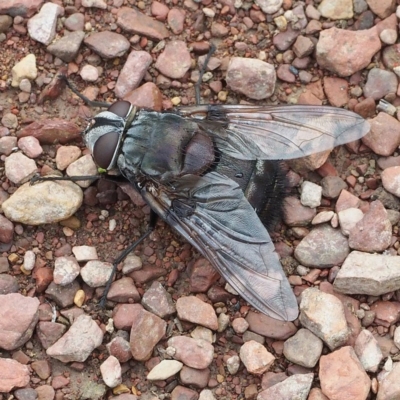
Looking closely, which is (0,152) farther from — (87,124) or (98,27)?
(98,27)

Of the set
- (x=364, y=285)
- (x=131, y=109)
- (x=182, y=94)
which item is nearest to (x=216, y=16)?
(x=182, y=94)

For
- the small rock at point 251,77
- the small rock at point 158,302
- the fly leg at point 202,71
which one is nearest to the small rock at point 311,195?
the small rock at point 251,77

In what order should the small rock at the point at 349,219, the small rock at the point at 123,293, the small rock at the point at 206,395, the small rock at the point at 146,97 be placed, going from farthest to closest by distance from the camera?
the small rock at the point at 146,97 → the small rock at the point at 349,219 → the small rock at the point at 123,293 → the small rock at the point at 206,395

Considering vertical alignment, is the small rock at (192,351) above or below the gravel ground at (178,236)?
below

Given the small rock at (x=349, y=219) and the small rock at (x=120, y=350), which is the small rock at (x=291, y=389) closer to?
the small rock at (x=120, y=350)

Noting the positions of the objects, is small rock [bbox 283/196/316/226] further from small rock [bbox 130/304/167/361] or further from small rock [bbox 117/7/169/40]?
small rock [bbox 117/7/169/40]

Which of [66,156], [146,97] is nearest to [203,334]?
[66,156]

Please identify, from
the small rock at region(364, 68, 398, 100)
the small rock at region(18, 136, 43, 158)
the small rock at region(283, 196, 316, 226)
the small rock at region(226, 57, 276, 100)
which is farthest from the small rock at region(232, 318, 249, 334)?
the small rock at region(364, 68, 398, 100)
